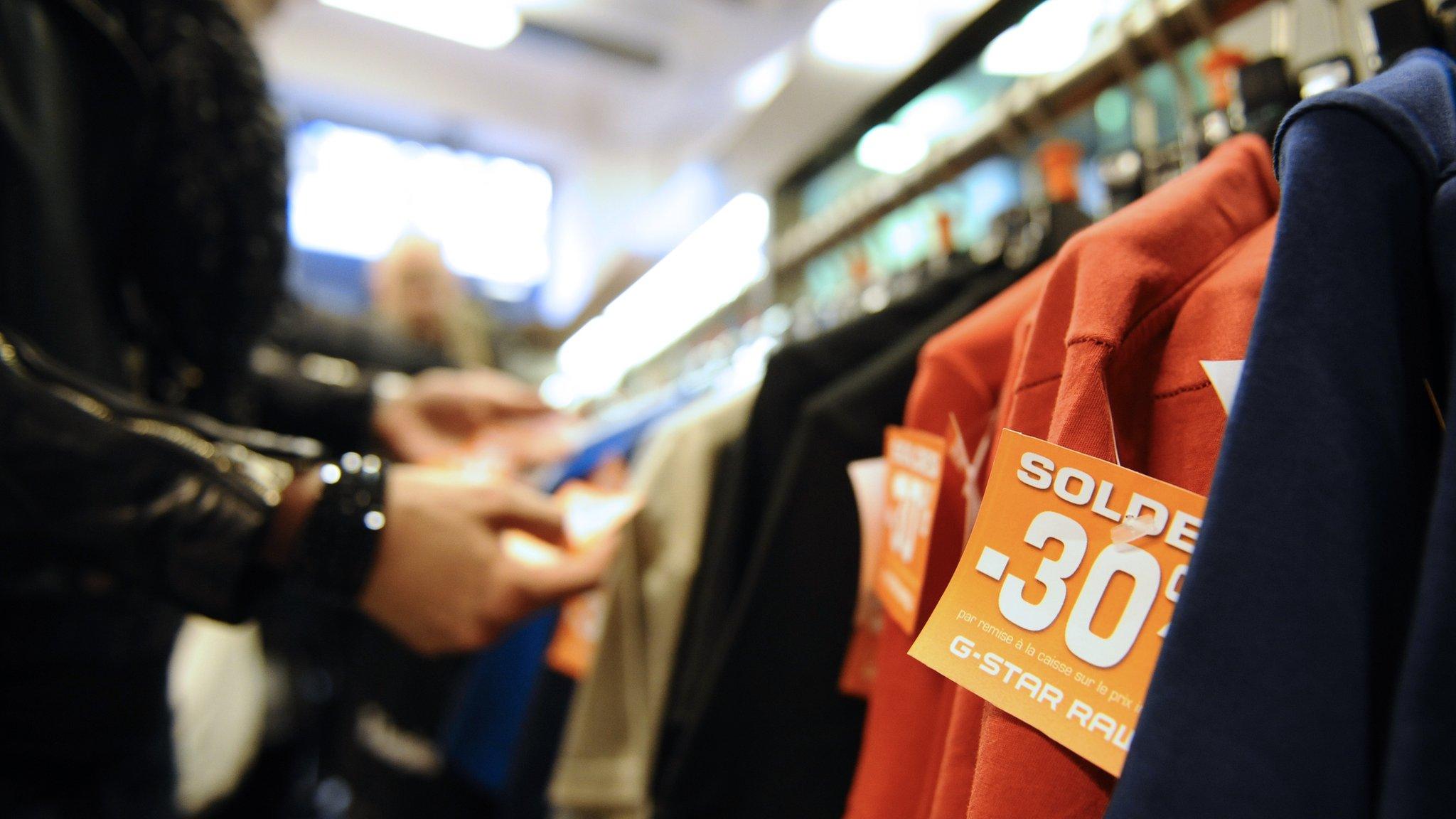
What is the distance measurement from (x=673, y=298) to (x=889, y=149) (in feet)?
1.94

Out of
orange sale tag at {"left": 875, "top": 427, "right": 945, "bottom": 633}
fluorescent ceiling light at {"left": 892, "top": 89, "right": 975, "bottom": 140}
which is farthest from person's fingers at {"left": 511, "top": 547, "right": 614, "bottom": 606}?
fluorescent ceiling light at {"left": 892, "top": 89, "right": 975, "bottom": 140}

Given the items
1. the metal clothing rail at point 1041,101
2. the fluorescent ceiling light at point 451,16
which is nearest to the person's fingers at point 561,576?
the metal clothing rail at point 1041,101

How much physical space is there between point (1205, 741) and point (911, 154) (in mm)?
2022

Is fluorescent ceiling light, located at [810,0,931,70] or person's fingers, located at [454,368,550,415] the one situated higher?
fluorescent ceiling light, located at [810,0,931,70]

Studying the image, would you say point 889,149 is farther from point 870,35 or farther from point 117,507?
point 117,507

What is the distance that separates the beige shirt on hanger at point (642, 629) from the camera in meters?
0.74

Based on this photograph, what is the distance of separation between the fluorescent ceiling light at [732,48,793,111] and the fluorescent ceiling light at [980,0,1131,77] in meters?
0.28

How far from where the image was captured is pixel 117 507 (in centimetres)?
60

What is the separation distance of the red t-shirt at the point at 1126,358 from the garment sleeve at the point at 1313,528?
52 mm

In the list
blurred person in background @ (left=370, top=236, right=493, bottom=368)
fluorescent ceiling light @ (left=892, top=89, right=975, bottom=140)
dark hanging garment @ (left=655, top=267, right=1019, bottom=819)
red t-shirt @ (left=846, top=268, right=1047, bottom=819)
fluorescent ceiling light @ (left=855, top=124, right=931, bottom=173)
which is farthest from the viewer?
blurred person in background @ (left=370, top=236, right=493, bottom=368)

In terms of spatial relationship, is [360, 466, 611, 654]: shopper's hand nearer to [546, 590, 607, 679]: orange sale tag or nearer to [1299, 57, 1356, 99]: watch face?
[546, 590, 607, 679]: orange sale tag

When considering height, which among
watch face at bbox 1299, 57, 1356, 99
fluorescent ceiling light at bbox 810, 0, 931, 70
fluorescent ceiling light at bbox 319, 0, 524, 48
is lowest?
watch face at bbox 1299, 57, 1356, 99

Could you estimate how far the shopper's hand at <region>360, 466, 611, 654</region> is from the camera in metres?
0.65

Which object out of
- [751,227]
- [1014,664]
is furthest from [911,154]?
[1014,664]
